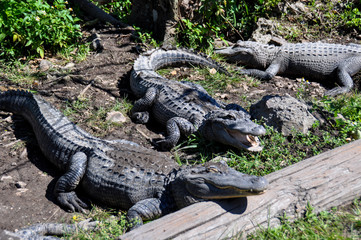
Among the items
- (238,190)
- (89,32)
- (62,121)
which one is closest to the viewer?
(238,190)

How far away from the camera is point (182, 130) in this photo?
16.3 ft

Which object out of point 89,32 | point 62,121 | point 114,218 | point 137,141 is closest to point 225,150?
point 137,141

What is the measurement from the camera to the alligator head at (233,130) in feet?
14.1

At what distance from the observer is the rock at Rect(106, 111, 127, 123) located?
16.8 ft

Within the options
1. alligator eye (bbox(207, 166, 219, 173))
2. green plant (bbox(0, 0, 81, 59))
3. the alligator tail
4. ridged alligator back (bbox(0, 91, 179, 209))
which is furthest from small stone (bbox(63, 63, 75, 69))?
alligator eye (bbox(207, 166, 219, 173))

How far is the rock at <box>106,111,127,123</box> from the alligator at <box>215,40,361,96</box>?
271cm

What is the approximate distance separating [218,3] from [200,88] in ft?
6.28

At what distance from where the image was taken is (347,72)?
6.95m

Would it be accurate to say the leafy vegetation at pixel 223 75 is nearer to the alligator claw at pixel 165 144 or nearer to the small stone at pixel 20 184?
the alligator claw at pixel 165 144

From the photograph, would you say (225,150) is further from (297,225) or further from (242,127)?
(297,225)

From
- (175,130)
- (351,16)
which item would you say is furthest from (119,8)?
(351,16)

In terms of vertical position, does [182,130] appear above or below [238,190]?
below

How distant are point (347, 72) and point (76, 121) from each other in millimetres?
4854

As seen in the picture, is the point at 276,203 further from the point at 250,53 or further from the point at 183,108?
the point at 250,53
